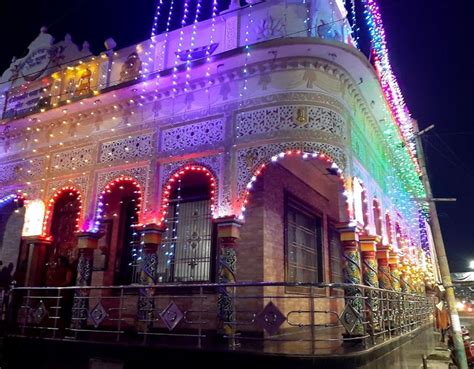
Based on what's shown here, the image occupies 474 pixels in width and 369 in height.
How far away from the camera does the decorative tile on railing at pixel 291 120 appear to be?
807 centimetres

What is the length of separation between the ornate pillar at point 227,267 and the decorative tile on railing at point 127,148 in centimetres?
281

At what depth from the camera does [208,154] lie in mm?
8633

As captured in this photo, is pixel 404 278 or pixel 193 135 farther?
pixel 404 278

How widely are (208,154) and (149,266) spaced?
265 cm

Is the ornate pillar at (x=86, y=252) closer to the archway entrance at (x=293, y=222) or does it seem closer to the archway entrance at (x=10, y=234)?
the archway entrance at (x=10, y=234)

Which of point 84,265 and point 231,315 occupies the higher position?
point 84,265

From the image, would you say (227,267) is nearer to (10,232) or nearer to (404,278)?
(10,232)

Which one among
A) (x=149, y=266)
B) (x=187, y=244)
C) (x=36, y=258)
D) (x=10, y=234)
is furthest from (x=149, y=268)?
(x=10, y=234)

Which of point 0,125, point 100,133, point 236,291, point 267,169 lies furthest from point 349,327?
point 0,125

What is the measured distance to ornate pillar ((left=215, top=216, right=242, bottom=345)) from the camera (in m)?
7.31

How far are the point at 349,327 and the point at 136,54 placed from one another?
26.6 ft

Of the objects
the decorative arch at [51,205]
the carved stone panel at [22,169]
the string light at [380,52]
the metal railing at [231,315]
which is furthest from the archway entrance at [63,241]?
the string light at [380,52]

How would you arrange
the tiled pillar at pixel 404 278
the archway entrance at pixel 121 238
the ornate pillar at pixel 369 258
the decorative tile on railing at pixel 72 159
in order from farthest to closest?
the tiled pillar at pixel 404 278 → the archway entrance at pixel 121 238 → the decorative tile on railing at pixel 72 159 → the ornate pillar at pixel 369 258

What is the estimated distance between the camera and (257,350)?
5816 millimetres
